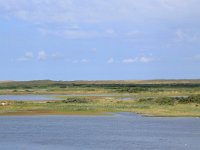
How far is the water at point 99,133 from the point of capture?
33.5m

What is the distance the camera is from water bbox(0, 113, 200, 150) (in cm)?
3353

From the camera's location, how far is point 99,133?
40.3m

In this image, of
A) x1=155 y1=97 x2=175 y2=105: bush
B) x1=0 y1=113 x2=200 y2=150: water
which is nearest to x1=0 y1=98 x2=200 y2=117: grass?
x1=155 y1=97 x2=175 y2=105: bush

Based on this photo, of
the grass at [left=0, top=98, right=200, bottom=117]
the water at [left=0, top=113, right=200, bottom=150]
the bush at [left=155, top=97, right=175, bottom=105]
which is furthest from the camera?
the bush at [left=155, top=97, right=175, bottom=105]

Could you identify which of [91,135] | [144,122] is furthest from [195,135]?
[144,122]

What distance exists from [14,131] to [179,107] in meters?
23.4

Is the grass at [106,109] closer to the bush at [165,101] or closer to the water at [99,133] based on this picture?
the bush at [165,101]

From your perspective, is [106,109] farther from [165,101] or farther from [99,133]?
[99,133]

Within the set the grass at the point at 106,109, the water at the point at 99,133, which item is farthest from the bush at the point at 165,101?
the water at the point at 99,133

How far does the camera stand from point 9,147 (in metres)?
32.9

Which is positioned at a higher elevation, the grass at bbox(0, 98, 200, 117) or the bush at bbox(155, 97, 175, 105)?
the bush at bbox(155, 97, 175, 105)

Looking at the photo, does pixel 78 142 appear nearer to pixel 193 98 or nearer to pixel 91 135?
pixel 91 135

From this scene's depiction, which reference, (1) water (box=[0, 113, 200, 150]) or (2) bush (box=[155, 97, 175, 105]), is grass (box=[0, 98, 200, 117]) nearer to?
(2) bush (box=[155, 97, 175, 105])

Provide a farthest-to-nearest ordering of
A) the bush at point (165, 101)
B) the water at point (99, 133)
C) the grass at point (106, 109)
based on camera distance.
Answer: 1. the bush at point (165, 101)
2. the grass at point (106, 109)
3. the water at point (99, 133)
